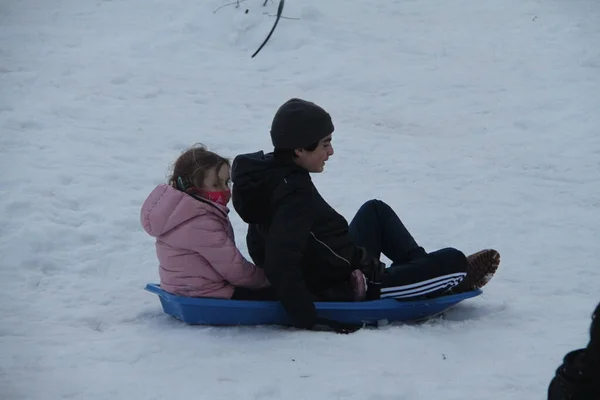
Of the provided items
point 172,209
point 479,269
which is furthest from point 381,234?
point 172,209

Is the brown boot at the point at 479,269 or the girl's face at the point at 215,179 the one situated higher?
the girl's face at the point at 215,179

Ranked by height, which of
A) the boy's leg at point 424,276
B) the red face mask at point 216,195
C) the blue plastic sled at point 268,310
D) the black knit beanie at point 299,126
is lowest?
the blue plastic sled at point 268,310

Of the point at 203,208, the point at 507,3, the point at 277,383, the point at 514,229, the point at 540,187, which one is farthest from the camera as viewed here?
the point at 507,3

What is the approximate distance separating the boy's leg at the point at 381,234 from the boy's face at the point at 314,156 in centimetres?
57

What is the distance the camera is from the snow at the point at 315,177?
3.33 metres

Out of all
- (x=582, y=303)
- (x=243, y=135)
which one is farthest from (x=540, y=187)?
(x=243, y=135)

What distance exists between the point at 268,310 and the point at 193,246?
0.47 m

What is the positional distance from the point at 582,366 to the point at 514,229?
358 centimetres

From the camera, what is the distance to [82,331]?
12.5ft

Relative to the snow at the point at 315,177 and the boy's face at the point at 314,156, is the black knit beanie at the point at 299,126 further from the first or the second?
the snow at the point at 315,177

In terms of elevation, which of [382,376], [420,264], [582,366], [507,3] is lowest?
[382,376]

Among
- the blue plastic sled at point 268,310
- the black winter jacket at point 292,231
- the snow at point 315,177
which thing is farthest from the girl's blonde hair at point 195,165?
the snow at point 315,177

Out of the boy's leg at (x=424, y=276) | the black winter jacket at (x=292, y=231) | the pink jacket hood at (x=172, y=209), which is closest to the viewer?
the black winter jacket at (x=292, y=231)

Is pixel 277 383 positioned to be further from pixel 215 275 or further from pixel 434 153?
pixel 434 153
